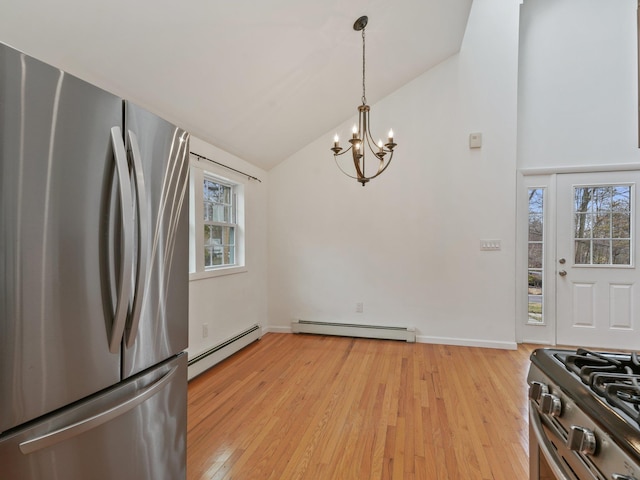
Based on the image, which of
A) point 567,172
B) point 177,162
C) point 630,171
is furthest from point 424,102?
point 177,162

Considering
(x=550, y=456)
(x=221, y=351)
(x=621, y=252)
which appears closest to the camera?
(x=550, y=456)

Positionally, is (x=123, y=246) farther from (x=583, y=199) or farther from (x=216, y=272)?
(x=583, y=199)

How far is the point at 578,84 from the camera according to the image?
3721 millimetres

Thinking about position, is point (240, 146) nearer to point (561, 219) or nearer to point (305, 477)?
point (305, 477)

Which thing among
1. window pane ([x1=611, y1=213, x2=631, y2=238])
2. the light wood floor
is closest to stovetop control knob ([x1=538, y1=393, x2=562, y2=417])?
the light wood floor

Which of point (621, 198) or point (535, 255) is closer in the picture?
point (621, 198)

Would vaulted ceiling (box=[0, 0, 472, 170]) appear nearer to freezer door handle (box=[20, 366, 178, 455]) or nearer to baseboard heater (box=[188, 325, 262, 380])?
freezer door handle (box=[20, 366, 178, 455])

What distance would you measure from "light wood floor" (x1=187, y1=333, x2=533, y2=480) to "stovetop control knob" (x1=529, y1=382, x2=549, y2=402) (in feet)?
3.49

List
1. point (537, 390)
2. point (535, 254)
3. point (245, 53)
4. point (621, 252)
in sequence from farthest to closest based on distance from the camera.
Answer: point (535, 254) < point (621, 252) < point (245, 53) < point (537, 390)

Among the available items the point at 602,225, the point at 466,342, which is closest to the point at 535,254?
the point at 602,225

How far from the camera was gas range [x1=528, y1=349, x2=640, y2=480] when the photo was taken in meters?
0.58

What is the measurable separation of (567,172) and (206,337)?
4.38 m

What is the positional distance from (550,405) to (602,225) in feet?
13.0

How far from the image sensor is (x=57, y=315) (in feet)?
2.89
